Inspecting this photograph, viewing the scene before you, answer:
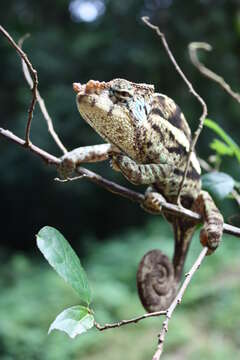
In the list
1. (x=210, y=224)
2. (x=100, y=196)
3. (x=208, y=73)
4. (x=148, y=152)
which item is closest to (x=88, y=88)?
(x=148, y=152)

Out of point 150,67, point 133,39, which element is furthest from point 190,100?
point 133,39

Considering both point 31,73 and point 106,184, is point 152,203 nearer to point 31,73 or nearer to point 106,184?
point 106,184

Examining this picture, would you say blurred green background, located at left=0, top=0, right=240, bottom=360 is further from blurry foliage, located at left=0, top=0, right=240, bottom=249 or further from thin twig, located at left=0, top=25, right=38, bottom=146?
thin twig, located at left=0, top=25, right=38, bottom=146

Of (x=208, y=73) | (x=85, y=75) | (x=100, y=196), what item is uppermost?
(x=208, y=73)

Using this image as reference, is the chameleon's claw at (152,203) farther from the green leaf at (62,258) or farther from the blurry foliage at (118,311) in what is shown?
the blurry foliage at (118,311)

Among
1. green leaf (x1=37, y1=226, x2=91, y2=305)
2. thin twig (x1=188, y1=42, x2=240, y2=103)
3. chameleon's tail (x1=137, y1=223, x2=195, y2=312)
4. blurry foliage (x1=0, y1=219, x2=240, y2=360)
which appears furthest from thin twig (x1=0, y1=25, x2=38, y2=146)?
blurry foliage (x1=0, y1=219, x2=240, y2=360)
